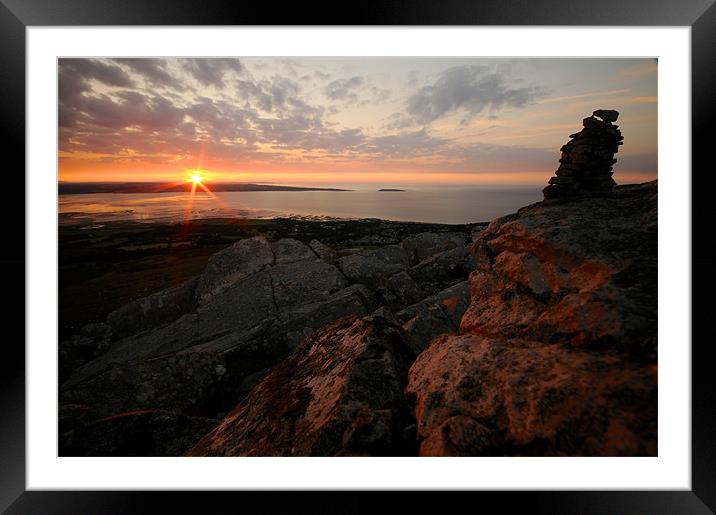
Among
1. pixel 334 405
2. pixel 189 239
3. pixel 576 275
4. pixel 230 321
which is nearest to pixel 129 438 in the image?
pixel 334 405

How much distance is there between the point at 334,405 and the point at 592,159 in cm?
613

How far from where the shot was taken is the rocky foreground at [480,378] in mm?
3705

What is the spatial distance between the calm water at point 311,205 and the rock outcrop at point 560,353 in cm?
435

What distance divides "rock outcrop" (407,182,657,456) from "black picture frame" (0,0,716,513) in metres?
1.28

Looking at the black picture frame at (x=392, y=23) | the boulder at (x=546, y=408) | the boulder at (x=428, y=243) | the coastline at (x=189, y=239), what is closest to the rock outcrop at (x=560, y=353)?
the boulder at (x=546, y=408)

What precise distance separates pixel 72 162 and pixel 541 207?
10340mm

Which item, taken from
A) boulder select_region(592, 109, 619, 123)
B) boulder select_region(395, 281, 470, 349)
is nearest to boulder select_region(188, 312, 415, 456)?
boulder select_region(395, 281, 470, 349)

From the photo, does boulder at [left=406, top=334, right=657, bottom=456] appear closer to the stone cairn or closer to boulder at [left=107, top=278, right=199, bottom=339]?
the stone cairn

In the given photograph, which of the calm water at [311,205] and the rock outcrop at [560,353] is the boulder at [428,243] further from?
the rock outcrop at [560,353]

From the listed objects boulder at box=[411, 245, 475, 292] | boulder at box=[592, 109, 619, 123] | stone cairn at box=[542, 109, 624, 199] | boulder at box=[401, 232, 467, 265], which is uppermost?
boulder at box=[592, 109, 619, 123]

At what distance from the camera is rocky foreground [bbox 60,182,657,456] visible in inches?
146

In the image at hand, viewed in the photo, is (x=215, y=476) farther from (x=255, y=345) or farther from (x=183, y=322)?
(x=183, y=322)

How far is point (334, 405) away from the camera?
4.15 metres

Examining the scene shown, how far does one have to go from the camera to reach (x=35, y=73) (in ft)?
16.6
